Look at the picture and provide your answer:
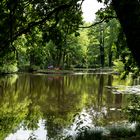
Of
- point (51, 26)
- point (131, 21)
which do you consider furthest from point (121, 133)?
point (131, 21)

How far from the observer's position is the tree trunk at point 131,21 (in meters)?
3.79

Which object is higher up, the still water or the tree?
the tree

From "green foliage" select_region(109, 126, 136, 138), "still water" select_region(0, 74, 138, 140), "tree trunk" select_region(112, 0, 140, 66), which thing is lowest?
"still water" select_region(0, 74, 138, 140)

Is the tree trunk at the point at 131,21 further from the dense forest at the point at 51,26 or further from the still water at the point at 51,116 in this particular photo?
the still water at the point at 51,116

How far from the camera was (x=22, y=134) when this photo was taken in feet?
46.2

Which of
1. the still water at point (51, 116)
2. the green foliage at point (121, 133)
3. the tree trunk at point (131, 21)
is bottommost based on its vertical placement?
the still water at point (51, 116)

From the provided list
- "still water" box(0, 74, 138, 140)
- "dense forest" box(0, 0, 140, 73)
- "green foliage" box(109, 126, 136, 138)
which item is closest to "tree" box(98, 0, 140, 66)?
"dense forest" box(0, 0, 140, 73)

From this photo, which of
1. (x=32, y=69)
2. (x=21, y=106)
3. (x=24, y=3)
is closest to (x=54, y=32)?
(x=24, y=3)

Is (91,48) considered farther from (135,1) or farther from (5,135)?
(135,1)

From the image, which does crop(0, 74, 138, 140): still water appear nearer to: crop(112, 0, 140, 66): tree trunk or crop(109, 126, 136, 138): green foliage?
crop(109, 126, 136, 138): green foliage

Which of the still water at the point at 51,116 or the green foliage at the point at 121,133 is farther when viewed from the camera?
the still water at the point at 51,116

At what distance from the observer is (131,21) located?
12.6 ft

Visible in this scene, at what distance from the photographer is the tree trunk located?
12.4 feet

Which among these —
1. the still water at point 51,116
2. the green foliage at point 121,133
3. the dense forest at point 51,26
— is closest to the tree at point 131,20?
the dense forest at point 51,26
